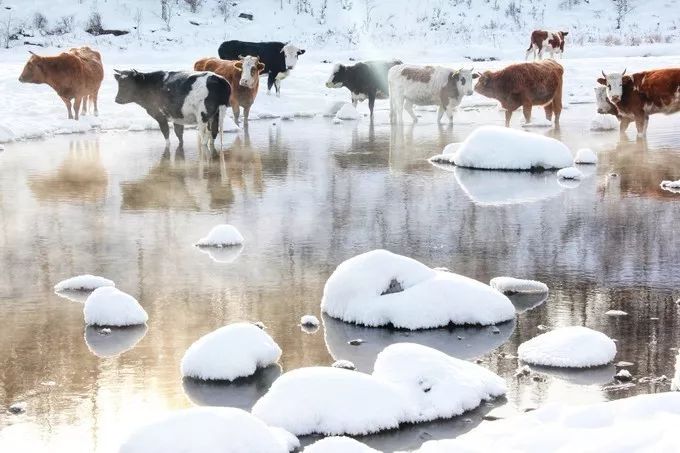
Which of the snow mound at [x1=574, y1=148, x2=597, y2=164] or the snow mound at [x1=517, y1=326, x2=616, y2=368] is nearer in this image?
the snow mound at [x1=517, y1=326, x2=616, y2=368]

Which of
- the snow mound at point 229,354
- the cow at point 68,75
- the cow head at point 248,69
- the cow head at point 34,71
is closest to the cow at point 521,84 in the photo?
the cow head at point 248,69

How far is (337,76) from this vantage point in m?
22.3

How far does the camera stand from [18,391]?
5.28 m

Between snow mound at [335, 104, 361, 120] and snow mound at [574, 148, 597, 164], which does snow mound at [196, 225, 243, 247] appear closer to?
snow mound at [574, 148, 597, 164]

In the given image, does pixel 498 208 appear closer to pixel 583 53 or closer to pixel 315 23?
pixel 583 53

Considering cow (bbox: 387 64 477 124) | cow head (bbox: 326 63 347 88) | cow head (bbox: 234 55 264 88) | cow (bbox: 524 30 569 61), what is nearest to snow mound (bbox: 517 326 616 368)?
cow head (bbox: 234 55 264 88)

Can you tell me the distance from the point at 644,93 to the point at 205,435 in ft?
45.0

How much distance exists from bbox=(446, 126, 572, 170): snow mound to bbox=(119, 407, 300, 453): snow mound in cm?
932

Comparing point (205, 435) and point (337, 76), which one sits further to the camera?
point (337, 76)

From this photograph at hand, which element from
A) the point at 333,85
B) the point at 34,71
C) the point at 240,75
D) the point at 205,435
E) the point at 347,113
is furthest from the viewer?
the point at 333,85

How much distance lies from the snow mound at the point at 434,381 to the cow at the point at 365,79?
55.1 ft

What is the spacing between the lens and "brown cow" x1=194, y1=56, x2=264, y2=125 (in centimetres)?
1836

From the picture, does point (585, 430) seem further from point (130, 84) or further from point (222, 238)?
point (130, 84)

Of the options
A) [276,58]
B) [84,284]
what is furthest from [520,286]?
[276,58]
